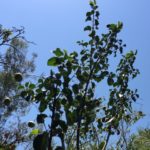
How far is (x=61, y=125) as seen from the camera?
177 centimetres

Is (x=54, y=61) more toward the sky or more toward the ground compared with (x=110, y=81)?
more toward the ground

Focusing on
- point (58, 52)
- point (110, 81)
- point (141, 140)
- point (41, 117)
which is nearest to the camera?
point (41, 117)

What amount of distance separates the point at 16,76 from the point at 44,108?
1.49 m

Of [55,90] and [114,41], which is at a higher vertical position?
[114,41]

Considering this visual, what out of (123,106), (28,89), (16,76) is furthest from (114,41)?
(28,89)

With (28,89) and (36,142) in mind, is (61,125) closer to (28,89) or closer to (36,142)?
(36,142)

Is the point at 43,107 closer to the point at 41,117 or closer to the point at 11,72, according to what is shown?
the point at 41,117

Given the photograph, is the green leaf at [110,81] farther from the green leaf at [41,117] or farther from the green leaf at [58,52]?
the green leaf at [41,117]

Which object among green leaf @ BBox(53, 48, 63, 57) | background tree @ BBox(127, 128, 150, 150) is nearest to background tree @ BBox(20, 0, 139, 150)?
green leaf @ BBox(53, 48, 63, 57)

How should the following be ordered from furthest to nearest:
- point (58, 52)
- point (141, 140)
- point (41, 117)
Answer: point (141, 140), point (58, 52), point (41, 117)

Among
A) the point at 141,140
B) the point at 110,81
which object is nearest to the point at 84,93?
the point at 110,81

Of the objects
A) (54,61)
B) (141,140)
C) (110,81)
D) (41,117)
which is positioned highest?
(141,140)

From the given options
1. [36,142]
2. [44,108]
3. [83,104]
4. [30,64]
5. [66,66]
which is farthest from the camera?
[30,64]

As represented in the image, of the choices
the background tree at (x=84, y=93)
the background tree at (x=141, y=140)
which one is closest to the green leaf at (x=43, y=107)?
the background tree at (x=84, y=93)
